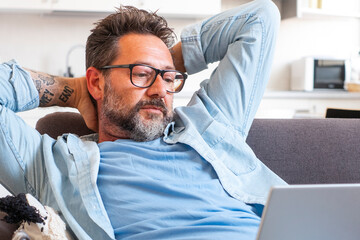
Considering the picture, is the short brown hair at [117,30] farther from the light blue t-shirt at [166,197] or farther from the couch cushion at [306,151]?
the couch cushion at [306,151]

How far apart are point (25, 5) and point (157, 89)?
8.72 ft

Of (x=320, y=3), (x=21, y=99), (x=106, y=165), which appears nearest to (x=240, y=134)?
(x=106, y=165)

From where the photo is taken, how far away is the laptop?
0.82 m

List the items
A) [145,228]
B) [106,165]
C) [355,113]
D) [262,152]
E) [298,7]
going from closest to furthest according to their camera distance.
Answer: [145,228], [106,165], [262,152], [355,113], [298,7]

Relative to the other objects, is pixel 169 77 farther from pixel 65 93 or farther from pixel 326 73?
pixel 326 73

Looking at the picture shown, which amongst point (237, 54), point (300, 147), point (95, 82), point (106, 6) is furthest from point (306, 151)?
point (106, 6)

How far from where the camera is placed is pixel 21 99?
1.55m

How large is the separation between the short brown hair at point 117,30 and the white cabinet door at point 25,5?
7.70ft

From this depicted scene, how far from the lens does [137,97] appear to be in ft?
5.19

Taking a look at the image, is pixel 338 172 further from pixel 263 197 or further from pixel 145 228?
pixel 145 228

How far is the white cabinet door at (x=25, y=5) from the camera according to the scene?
383 centimetres

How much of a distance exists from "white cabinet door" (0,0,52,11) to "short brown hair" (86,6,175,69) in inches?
92.4

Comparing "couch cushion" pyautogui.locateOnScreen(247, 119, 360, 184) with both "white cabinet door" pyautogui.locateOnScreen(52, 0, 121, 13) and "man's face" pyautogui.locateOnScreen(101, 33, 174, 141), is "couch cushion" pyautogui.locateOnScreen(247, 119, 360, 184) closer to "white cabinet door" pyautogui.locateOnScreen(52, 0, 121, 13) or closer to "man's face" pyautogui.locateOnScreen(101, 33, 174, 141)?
"man's face" pyautogui.locateOnScreen(101, 33, 174, 141)

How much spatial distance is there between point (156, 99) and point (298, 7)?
10.6 feet
